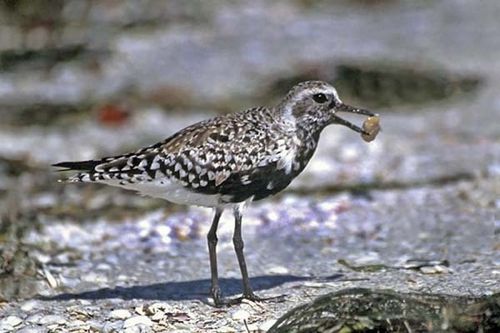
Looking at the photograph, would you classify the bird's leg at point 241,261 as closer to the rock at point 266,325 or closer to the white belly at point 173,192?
the white belly at point 173,192

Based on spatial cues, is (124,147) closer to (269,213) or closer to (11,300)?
(269,213)

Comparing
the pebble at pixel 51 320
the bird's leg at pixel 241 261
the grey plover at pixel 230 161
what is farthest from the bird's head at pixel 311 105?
the pebble at pixel 51 320

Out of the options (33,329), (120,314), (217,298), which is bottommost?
(33,329)

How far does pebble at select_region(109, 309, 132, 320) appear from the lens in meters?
6.79

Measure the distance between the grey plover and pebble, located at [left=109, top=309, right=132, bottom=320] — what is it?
537mm

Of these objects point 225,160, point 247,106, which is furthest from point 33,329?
point 247,106

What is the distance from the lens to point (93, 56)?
15305 millimetres

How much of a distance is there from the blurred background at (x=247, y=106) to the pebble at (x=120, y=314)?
77cm

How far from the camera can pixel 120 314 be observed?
22.4 feet

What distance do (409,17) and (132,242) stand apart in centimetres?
1003

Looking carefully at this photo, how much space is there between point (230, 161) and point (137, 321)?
3.60 ft

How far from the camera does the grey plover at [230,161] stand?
6902mm

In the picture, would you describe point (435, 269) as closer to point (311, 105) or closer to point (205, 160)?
point (311, 105)

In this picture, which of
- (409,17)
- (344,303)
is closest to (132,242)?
(344,303)
